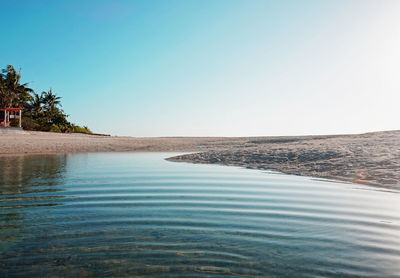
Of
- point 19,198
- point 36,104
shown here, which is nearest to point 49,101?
point 36,104

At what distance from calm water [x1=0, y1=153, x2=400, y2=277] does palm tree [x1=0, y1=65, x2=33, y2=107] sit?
4239 centimetres

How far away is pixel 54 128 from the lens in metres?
46.2

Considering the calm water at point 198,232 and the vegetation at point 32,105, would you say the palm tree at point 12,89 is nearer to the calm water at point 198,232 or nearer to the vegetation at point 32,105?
the vegetation at point 32,105

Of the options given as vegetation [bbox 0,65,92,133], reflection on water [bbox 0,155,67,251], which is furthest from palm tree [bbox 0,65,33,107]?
reflection on water [bbox 0,155,67,251]

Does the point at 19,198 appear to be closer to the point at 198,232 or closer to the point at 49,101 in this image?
the point at 198,232

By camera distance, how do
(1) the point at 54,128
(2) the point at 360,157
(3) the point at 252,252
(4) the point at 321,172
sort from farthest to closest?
(1) the point at 54,128
(2) the point at 360,157
(4) the point at 321,172
(3) the point at 252,252

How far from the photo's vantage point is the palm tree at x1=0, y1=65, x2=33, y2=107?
41.8m

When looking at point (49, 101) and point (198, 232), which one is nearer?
point (198, 232)

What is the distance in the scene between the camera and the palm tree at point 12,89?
41.8 meters

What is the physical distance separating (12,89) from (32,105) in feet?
22.1

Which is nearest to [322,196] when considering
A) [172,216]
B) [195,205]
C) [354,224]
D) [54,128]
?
[354,224]

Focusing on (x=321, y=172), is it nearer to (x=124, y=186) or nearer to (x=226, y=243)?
(x=124, y=186)

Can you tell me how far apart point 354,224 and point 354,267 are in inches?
64.0

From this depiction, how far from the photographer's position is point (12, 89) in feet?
144
